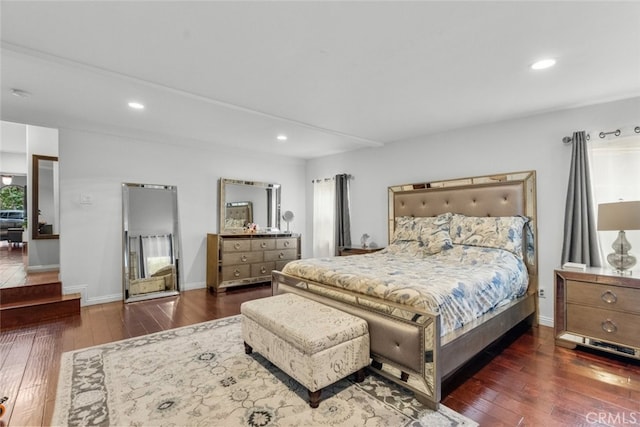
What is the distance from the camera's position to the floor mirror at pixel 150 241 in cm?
430

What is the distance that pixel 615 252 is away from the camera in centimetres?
270

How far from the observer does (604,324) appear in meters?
2.55

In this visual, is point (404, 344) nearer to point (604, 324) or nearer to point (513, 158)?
point (604, 324)

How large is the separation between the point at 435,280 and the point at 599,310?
64.0 inches

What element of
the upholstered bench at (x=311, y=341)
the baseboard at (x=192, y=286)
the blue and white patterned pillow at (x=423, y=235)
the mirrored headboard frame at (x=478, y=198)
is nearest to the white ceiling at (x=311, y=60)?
the mirrored headboard frame at (x=478, y=198)

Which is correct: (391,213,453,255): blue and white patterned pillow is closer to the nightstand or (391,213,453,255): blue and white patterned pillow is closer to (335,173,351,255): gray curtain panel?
the nightstand

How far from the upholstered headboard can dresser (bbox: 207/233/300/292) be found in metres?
2.08

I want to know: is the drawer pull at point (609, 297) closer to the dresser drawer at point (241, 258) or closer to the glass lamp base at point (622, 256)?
the glass lamp base at point (622, 256)

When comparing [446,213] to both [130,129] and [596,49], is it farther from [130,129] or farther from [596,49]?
[130,129]

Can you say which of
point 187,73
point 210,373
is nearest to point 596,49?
point 187,73

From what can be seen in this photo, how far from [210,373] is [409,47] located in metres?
2.82

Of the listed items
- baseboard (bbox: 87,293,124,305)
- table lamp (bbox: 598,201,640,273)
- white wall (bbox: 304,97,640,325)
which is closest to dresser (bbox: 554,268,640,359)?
table lamp (bbox: 598,201,640,273)

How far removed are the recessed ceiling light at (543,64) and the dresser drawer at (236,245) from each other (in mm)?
4265

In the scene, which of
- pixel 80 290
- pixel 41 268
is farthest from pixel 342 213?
pixel 41 268
